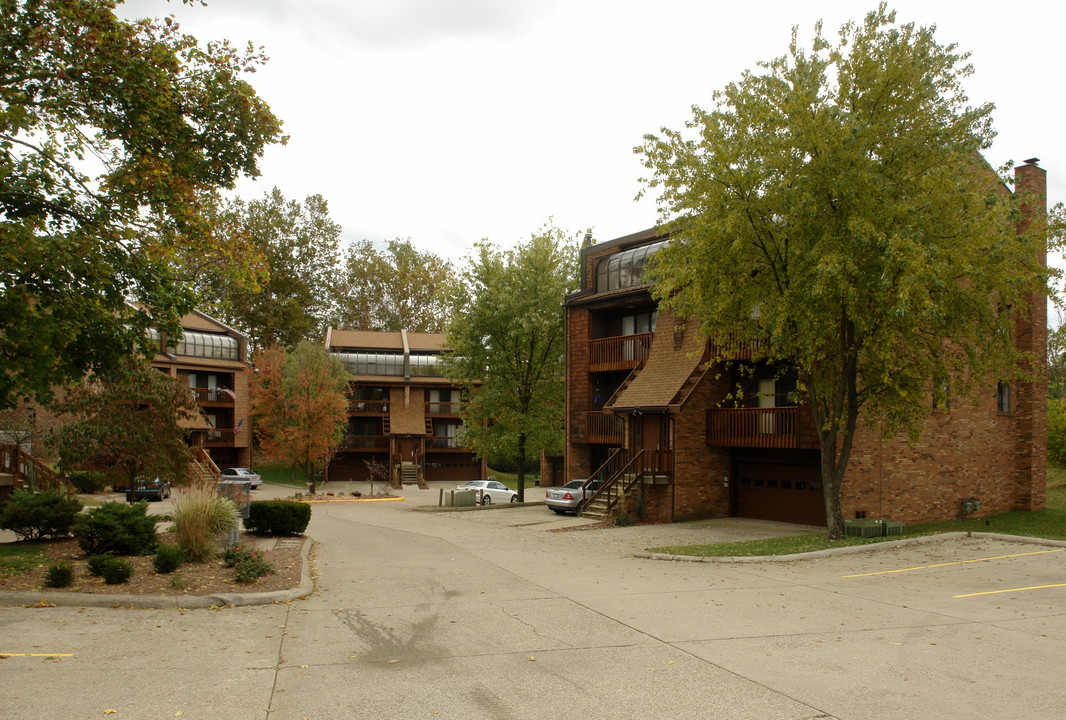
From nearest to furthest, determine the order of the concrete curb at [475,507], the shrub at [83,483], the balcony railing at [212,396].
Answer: the concrete curb at [475,507]
the shrub at [83,483]
the balcony railing at [212,396]

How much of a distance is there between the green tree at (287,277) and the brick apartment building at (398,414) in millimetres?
8155

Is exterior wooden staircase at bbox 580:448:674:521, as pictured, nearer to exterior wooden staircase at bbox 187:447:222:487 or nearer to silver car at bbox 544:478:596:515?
silver car at bbox 544:478:596:515

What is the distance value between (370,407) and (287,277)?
15.5m

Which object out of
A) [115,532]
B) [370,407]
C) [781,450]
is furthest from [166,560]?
[370,407]

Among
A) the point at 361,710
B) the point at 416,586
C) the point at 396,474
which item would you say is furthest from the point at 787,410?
the point at 396,474

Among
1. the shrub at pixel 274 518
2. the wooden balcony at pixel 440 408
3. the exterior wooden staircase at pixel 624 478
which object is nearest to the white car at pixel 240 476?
the wooden balcony at pixel 440 408

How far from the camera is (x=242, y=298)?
58.9 meters

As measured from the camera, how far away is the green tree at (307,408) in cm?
4194

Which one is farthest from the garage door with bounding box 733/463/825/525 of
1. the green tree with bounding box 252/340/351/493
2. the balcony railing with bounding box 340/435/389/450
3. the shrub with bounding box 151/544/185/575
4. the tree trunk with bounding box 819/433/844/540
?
the balcony railing with bounding box 340/435/389/450

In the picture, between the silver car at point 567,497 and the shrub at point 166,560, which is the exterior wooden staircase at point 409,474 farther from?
the shrub at point 166,560

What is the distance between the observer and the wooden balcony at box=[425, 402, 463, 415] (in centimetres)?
5347

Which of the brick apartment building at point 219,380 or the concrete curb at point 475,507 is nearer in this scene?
the concrete curb at point 475,507

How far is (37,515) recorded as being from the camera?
15.8 metres

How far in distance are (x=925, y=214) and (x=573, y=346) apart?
17.0 meters
